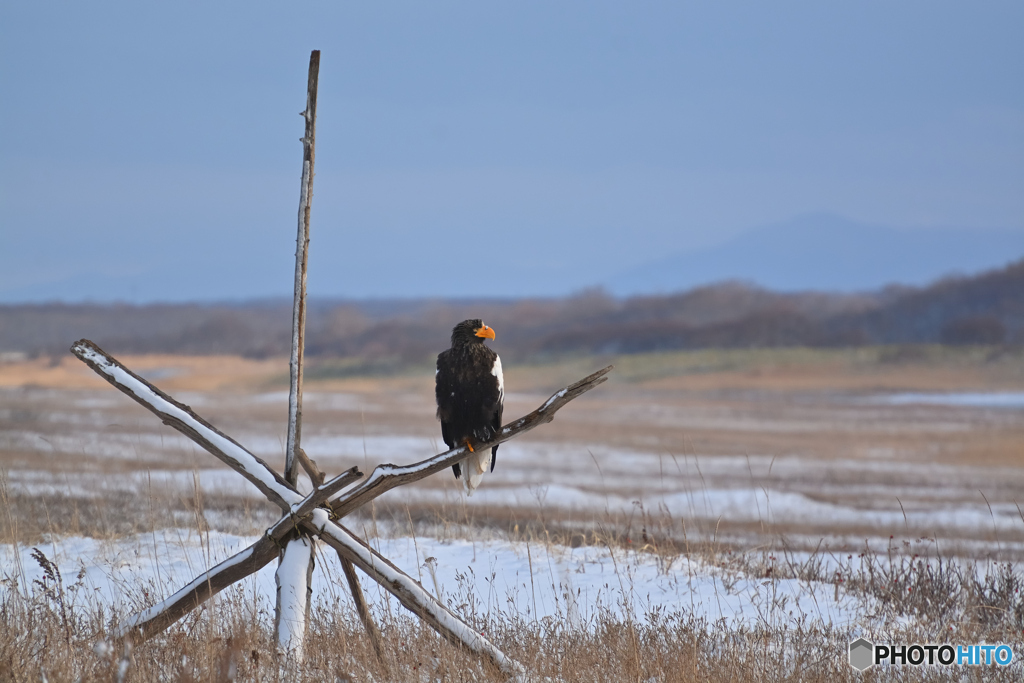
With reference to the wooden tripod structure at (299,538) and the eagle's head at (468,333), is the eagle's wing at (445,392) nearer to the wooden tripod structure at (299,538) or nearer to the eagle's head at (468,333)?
the eagle's head at (468,333)

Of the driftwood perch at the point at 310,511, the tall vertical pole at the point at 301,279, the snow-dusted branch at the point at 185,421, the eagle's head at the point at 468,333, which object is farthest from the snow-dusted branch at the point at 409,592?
the eagle's head at the point at 468,333

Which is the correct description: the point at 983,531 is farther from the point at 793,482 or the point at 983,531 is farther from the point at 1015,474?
the point at 1015,474

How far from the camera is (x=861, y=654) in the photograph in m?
5.30

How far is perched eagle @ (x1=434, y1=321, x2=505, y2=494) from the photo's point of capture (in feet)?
16.8

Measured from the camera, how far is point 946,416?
1092 inches

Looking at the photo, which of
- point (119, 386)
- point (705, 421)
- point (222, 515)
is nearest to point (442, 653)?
point (119, 386)

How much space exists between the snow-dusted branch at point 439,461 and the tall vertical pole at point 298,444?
0.39 m

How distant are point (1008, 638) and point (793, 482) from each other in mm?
11465

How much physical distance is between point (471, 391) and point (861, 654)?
3.06 m

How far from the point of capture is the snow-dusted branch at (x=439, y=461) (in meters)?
4.50

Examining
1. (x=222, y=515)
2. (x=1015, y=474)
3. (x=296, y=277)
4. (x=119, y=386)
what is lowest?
(x=1015, y=474)

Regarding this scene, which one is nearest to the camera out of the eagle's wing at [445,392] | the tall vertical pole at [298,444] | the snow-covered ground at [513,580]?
the tall vertical pole at [298,444]

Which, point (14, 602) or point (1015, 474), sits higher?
point (14, 602)

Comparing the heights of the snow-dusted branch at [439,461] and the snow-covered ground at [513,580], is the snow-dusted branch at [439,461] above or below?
above
